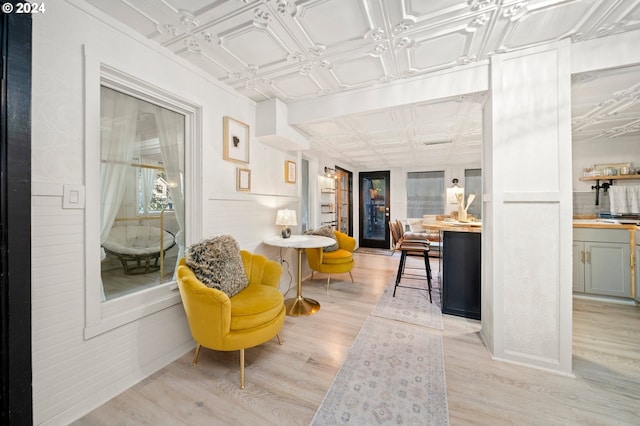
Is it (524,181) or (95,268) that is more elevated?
(524,181)

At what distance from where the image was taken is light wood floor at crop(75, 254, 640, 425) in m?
1.41

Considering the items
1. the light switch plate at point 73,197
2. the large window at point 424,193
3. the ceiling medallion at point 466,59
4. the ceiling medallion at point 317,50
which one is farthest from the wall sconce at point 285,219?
the large window at point 424,193

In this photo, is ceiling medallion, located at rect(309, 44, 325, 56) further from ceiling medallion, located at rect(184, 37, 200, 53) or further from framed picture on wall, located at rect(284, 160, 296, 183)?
framed picture on wall, located at rect(284, 160, 296, 183)

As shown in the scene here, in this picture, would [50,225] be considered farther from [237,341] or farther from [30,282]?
[237,341]

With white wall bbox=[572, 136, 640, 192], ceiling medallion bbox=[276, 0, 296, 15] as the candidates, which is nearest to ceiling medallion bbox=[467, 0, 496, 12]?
ceiling medallion bbox=[276, 0, 296, 15]

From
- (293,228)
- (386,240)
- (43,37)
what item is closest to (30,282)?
(43,37)

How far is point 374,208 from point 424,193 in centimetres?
142

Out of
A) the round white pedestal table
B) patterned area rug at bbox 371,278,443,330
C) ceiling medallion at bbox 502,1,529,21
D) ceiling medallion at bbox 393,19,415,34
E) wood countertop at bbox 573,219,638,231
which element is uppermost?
ceiling medallion at bbox 393,19,415,34

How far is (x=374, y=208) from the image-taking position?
23.2 feet

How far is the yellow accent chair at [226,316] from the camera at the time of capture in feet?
5.23

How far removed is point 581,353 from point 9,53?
4.24m

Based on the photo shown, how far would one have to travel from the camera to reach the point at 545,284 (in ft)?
5.96

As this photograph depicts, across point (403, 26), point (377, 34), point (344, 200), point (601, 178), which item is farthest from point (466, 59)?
point (344, 200)

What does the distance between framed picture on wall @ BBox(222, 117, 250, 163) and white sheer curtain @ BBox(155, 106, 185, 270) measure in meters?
0.40
